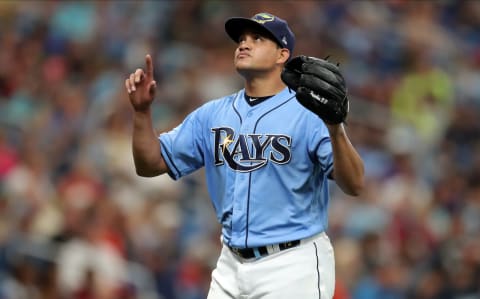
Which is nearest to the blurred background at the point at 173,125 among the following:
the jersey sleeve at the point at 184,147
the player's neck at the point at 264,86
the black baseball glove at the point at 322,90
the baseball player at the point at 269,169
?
the jersey sleeve at the point at 184,147

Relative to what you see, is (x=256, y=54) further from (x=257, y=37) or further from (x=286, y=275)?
(x=286, y=275)

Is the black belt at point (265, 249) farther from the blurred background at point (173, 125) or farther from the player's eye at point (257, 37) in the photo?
the blurred background at point (173, 125)

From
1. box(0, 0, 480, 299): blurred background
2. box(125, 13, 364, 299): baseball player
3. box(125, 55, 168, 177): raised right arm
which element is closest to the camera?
box(125, 13, 364, 299): baseball player

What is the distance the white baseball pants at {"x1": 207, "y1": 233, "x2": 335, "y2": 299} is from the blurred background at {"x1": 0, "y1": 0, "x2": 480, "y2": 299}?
280 centimetres

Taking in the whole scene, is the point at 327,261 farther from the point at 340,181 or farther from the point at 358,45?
the point at 358,45

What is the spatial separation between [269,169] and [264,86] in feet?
1.47

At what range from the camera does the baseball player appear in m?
4.31

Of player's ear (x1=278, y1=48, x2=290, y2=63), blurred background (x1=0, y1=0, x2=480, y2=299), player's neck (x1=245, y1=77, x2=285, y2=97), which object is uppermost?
player's ear (x1=278, y1=48, x2=290, y2=63)

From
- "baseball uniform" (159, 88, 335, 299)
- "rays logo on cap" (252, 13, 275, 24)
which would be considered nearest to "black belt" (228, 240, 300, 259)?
"baseball uniform" (159, 88, 335, 299)

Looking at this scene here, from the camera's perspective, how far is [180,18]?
1044cm

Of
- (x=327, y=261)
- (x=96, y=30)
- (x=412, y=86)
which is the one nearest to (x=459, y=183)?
(x=412, y=86)

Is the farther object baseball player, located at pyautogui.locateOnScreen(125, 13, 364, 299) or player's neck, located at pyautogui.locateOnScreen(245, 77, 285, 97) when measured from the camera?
player's neck, located at pyautogui.locateOnScreen(245, 77, 285, 97)

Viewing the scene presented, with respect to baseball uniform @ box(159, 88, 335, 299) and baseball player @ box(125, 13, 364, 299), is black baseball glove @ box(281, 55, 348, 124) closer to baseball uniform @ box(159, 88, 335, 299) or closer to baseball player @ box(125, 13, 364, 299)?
baseball player @ box(125, 13, 364, 299)

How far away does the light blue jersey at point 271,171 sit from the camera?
14.3 feet
